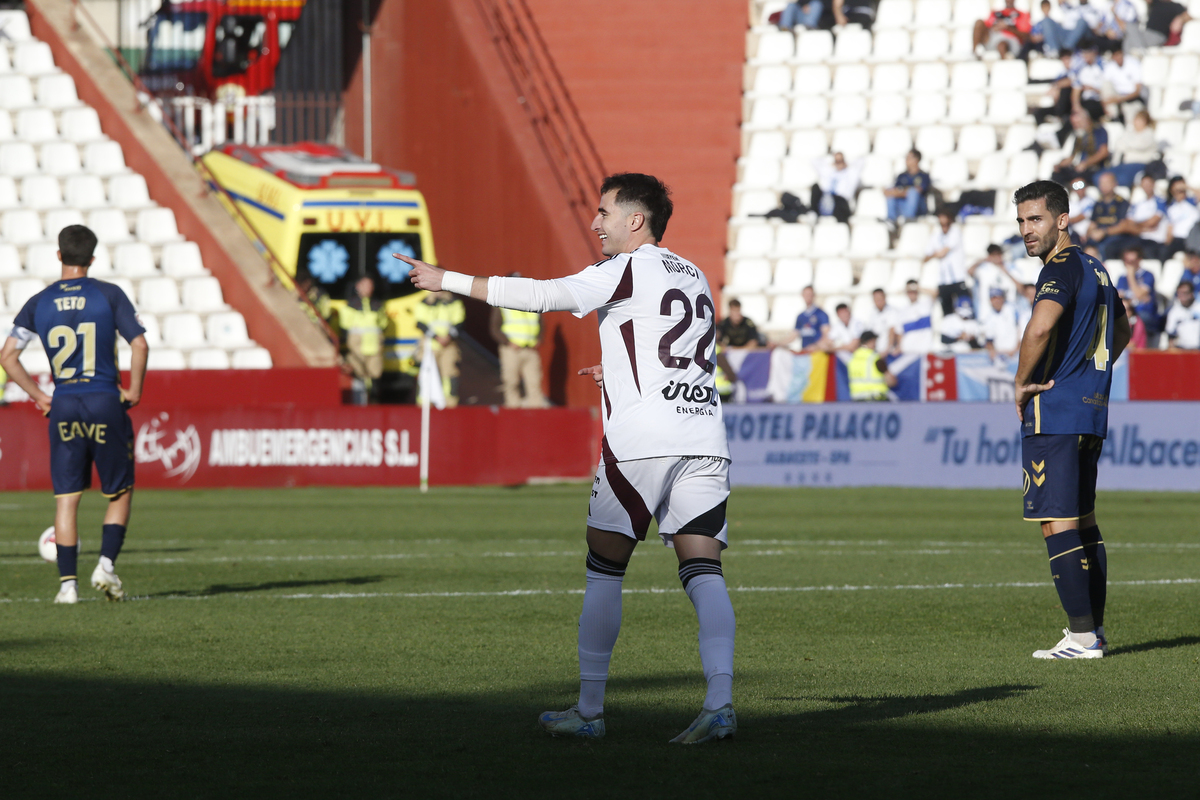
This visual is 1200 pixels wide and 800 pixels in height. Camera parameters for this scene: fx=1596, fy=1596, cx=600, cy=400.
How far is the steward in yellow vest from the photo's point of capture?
22969 millimetres

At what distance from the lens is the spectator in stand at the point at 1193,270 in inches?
938

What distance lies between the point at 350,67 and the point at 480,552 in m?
24.7

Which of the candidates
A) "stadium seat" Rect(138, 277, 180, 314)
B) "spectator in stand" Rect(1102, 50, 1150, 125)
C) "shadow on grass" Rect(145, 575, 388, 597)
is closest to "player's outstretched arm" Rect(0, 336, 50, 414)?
"shadow on grass" Rect(145, 575, 388, 597)

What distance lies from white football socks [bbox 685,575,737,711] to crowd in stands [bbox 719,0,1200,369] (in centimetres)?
1845

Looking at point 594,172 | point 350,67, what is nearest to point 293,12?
point 350,67

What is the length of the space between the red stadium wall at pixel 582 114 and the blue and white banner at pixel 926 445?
6971mm

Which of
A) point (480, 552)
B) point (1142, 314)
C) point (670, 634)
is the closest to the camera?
point (670, 634)

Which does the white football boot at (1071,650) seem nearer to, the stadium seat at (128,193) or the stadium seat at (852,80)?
the stadium seat at (128,193)

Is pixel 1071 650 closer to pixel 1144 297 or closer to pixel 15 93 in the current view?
pixel 1144 297

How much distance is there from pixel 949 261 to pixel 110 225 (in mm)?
14173

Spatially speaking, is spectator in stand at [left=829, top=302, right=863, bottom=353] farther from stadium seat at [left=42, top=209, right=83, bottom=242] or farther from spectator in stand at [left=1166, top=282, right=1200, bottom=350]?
stadium seat at [left=42, top=209, right=83, bottom=242]

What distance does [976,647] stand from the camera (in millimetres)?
7461

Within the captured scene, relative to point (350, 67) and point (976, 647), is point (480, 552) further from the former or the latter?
point (350, 67)

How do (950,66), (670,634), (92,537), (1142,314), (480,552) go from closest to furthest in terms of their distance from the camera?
(670,634), (480,552), (92,537), (1142,314), (950,66)
